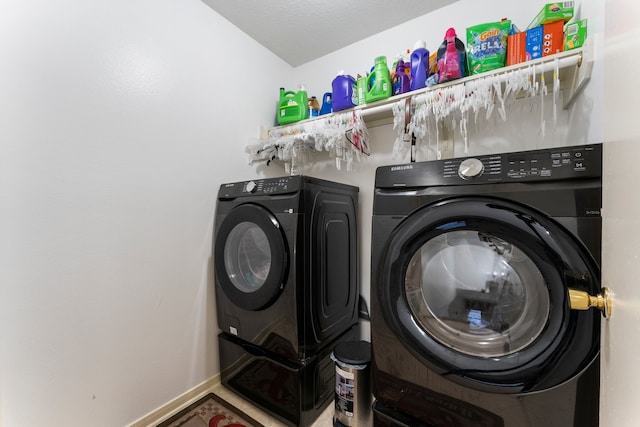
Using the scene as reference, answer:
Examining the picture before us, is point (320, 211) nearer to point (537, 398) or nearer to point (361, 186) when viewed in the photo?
point (361, 186)

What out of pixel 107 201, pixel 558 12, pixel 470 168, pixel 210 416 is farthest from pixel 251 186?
pixel 558 12

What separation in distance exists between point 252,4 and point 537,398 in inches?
89.2

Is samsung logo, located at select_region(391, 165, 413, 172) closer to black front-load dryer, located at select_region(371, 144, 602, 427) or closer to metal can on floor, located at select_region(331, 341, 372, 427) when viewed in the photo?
black front-load dryer, located at select_region(371, 144, 602, 427)

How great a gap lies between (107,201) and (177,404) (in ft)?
3.85

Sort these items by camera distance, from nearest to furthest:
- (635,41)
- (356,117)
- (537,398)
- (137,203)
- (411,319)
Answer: (635,41), (537,398), (411,319), (137,203), (356,117)

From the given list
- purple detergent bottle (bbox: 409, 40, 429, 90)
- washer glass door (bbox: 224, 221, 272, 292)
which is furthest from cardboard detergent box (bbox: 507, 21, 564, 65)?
washer glass door (bbox: 224, 221, 272, 292)

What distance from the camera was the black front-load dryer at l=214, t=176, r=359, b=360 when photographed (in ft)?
4.16

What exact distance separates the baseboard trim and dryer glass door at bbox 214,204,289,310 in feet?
2.00

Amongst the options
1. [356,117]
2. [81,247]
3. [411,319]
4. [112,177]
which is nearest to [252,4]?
[356,117]

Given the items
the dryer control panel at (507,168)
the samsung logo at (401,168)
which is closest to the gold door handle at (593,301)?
the dryer control panel at (507,168)

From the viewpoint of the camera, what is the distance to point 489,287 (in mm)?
909

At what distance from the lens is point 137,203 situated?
4.31 feet

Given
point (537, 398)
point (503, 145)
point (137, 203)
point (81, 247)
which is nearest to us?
point (537, 398)

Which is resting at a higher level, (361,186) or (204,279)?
(361,186)
